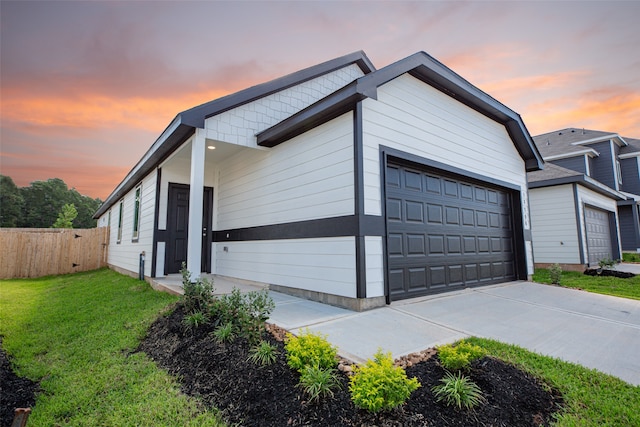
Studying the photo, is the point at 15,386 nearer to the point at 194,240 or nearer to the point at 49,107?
the point at 194,240

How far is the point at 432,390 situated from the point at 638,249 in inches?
939

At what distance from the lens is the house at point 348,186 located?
15.5ft

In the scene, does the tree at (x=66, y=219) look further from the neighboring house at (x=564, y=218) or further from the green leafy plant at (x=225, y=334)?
the neighboring house at (x=564, y=218)

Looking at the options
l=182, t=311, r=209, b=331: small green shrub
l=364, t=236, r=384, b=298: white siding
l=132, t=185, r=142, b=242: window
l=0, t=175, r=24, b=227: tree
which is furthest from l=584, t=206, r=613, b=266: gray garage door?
l=0, t=175, r=24, b=227: tree

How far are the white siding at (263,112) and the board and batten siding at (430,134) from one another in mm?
2823

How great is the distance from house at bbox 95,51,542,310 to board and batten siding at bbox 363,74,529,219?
3 cm

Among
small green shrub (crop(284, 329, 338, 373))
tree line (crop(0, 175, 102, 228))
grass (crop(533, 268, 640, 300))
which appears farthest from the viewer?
tree line (crop(0, 175, 102, 228))

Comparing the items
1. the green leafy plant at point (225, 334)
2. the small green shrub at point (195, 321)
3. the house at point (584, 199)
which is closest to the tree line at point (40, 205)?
the small green shrub at point (195, 321)

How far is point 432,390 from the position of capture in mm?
2148

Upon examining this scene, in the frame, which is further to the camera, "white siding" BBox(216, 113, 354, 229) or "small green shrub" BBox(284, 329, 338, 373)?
"white siding" BBox(216, 113, 354, 229)

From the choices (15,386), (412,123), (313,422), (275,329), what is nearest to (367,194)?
(412,123)

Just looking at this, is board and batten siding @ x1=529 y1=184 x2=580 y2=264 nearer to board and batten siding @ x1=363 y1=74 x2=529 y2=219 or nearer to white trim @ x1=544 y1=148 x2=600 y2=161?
board and batten siding @ x1=363 y1=74 x2=529 y2=219

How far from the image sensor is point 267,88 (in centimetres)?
675

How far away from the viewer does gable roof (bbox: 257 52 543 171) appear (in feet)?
15.2
